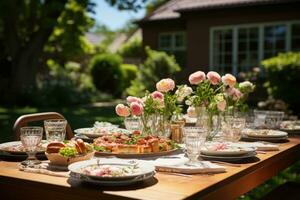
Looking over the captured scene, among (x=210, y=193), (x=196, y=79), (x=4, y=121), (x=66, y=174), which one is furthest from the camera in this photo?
(x=4, y=121)

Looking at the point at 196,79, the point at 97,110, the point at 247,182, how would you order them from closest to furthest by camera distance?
the point at 247,182 → the point at 196,79 → the point at 97,110

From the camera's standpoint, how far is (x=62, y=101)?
604 inches

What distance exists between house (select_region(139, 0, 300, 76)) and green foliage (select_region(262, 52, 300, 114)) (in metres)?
2.92

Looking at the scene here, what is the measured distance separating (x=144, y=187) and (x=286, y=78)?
9026 mm

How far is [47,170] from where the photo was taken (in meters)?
2.10

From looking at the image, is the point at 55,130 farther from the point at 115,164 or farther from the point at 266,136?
the point at 266,136

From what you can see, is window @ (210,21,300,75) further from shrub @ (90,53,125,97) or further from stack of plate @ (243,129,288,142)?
stack of plate @ (243,129,288,142)

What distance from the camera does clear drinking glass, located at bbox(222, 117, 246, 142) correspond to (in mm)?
2929

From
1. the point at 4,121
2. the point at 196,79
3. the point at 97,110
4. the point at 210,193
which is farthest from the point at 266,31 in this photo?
the point at 210,193

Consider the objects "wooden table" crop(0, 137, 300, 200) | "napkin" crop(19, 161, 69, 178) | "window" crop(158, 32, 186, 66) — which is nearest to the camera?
"wooden table" crop(0, 137, 300, 200)

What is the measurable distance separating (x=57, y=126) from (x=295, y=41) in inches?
487

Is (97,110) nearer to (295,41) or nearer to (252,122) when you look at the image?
(295,41)

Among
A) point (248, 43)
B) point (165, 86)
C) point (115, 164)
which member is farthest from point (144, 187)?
point (248, 43)

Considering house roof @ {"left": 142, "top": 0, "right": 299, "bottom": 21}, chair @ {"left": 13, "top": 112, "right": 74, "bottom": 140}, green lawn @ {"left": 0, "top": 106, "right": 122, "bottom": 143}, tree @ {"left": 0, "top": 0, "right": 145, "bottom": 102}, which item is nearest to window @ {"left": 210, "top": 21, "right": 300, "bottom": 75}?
house roof @ {"left": 142, "top": 0, "right": 299, "bottom": 21}
